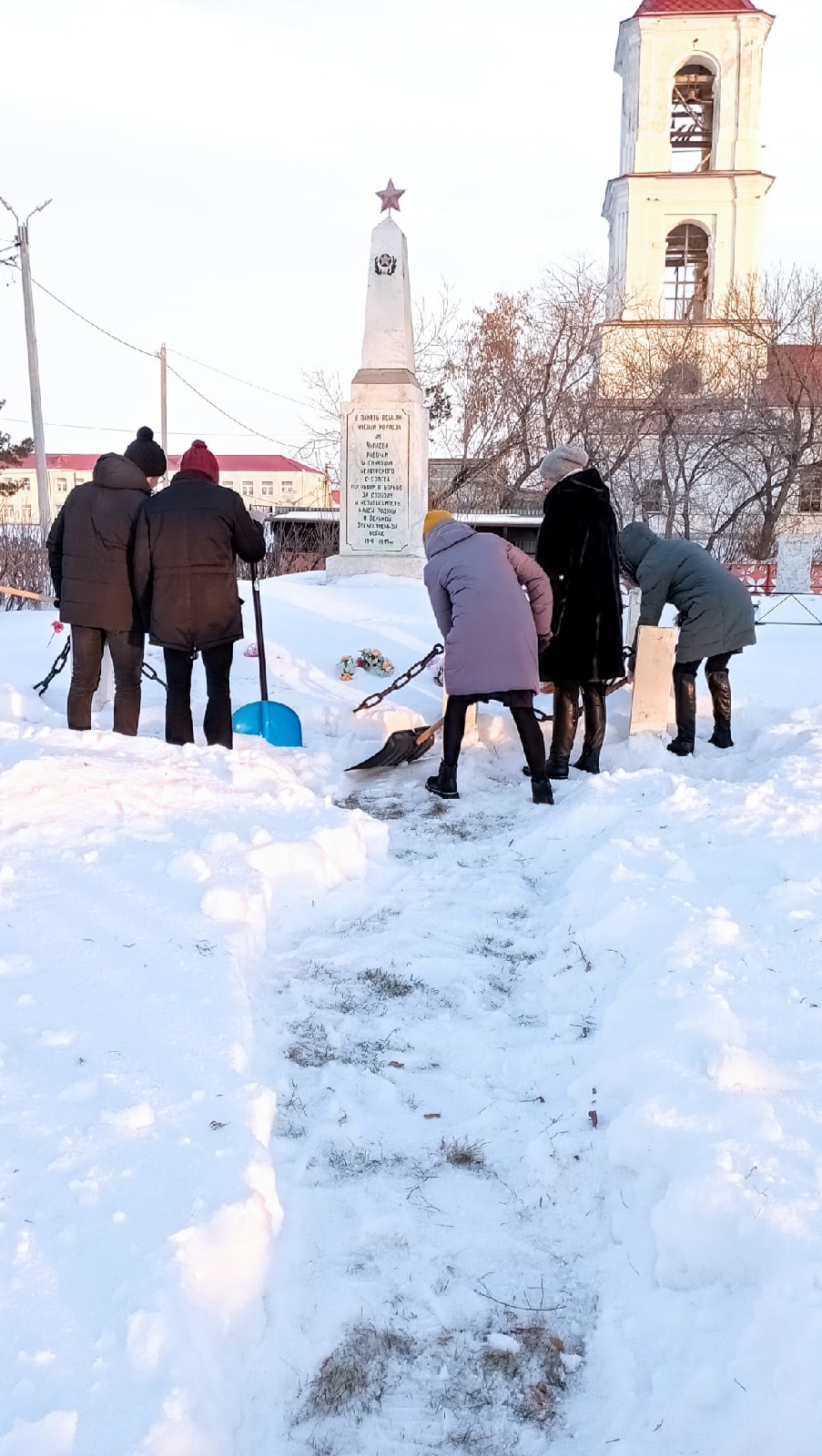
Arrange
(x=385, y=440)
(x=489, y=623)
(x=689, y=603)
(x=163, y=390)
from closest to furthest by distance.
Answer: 1. (x=489, y=623)
2. (x=689, y=603)
3. (x=385, y=440)
4. (x=163, y=390)

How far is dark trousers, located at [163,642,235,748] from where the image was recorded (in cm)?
552

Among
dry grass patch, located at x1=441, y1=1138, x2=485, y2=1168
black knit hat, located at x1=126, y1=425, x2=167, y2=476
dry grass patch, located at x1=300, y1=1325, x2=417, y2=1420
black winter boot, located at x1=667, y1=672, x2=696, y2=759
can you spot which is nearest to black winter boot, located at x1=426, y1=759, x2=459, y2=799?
black winter boot, located at x1=667, y1=672, x2=696, y2=759

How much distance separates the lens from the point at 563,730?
5.93 m

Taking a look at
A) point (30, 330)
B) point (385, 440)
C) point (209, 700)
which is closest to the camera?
point (209, 700)

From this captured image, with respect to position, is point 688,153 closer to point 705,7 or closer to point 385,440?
point 705,7

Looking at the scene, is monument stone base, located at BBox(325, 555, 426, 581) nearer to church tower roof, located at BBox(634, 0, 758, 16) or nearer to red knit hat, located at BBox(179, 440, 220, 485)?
red knit hat, located at BBox(179, 440, 220, 485)

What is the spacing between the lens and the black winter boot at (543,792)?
5371 millimetres

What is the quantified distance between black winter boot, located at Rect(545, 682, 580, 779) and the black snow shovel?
2.46 ft

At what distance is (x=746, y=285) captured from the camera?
2980 centimetres

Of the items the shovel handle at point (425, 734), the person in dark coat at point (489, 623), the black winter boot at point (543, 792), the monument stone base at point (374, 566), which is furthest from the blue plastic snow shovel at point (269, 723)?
the monument stone base at point (374, 566)

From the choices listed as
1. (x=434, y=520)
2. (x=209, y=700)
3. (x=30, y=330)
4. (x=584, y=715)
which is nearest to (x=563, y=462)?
(x=434, y=520)

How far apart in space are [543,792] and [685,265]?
107ft

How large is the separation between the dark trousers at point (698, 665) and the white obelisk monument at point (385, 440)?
18.5 feet

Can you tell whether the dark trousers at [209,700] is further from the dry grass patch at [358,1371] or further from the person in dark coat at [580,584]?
the dry grass patch at [358,1371]
